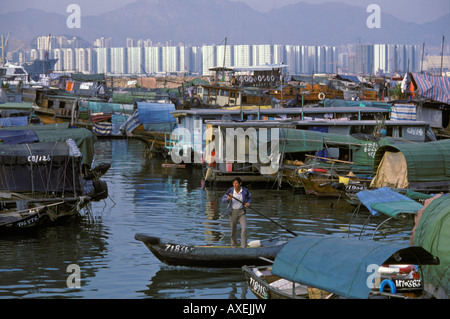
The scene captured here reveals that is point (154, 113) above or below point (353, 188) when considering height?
above

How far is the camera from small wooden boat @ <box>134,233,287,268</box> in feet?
44.4

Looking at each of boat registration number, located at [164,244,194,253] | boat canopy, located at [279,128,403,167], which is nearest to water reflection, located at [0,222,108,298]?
boat registration number, located at [164,244,194,253]

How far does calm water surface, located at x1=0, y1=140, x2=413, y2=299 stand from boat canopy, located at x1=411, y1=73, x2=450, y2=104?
1087 centimetres

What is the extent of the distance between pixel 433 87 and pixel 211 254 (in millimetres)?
22589

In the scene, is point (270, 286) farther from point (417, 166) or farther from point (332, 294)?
point (417, 166)

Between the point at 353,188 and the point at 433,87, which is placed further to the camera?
the point at 433,87

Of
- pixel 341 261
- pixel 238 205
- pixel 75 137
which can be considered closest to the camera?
pixel 341 261

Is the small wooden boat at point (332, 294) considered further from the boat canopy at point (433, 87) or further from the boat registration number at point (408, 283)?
the boat canopy at point (433, 87)

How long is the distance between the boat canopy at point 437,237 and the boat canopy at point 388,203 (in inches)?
98.6

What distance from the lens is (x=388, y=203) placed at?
14.6m

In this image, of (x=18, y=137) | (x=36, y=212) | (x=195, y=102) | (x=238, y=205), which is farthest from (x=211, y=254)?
(x=195, y=102)

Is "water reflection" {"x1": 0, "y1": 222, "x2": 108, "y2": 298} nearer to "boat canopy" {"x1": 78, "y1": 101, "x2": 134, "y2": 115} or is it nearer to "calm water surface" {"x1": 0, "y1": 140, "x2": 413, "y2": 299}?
"calm water surface" {"x1": 0, "y1": 140, "x2": 413, "y2": 299}
